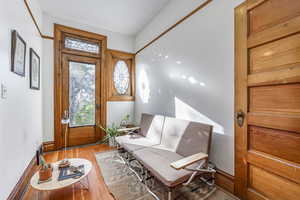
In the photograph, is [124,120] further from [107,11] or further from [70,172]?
[107,11]

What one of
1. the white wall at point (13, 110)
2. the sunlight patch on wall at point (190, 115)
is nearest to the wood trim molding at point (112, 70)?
the white wall at point (13, 110)

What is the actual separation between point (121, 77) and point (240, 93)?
301 cm

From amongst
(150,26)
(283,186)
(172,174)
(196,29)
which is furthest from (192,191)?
(150,26)

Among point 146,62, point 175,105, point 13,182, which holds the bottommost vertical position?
point 13,182

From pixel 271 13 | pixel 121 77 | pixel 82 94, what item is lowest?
pixel 82 94

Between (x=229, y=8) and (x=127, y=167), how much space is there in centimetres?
266

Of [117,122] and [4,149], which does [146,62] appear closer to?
[117,122]

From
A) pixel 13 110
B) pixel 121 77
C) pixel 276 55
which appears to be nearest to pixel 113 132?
pixel 121 77

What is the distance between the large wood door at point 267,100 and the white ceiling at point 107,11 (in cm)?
182

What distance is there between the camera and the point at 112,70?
3648mm

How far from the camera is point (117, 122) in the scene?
3.67 m

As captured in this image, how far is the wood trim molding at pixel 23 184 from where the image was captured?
143 cm

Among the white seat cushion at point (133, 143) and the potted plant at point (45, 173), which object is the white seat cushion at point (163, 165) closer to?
the white seat cushion at point (133, 143)

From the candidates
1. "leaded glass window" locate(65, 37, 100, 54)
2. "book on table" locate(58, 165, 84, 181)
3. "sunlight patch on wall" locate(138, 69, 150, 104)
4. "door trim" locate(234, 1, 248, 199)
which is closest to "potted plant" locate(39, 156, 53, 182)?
"book on table" locate(58, 165, 84, 181)
